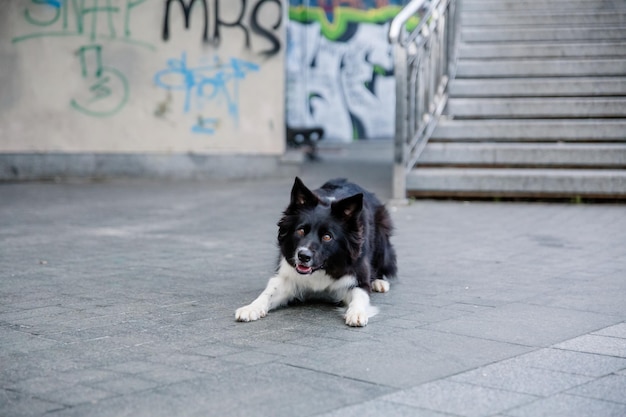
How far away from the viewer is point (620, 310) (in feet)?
17.6

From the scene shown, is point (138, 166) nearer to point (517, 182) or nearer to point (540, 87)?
point (517, 182)

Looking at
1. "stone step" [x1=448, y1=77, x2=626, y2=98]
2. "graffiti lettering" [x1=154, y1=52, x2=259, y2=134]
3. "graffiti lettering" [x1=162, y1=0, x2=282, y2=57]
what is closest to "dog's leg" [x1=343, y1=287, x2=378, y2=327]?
"stone step" [x1=448, y1=77, x2=626, y2=98]

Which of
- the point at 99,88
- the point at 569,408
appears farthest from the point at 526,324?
the point at 99,88

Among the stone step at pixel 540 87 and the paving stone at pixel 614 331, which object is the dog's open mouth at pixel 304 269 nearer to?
the paving stone at pixel 614 331

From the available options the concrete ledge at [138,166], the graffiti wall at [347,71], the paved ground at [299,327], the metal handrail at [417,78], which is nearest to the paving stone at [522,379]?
the paved ground at [299,327]

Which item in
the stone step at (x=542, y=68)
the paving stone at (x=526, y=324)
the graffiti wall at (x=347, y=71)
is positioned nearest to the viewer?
the paving stone at (x=526, y=324)

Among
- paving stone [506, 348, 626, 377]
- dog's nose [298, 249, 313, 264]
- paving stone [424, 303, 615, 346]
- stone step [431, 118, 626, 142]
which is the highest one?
stone step [431, 118, 626, 142]

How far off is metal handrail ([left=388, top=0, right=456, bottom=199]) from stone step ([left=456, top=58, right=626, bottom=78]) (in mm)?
554

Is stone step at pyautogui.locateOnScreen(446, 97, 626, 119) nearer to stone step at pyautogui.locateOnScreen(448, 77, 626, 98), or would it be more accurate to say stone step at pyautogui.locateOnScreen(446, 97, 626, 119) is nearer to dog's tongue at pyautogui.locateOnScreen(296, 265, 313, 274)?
stone step at pyautogui.locateOnScreen(448, 77, 626, 98)

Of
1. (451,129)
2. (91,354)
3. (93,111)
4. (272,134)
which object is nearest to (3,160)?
(93,111)

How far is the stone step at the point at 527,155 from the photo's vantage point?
34.4 ft

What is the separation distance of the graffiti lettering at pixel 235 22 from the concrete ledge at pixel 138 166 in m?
1.63

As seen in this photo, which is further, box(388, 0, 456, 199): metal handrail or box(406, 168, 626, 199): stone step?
box(388, 0, 456, 199): metal handrail

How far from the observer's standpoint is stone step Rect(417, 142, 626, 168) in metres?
10.5
